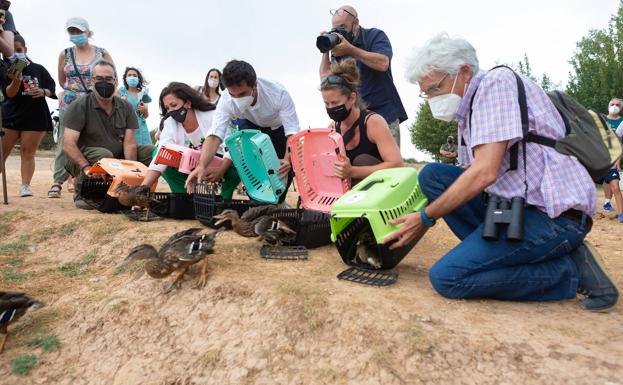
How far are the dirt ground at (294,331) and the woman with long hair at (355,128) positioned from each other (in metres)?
0.82

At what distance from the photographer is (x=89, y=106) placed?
20.4ft

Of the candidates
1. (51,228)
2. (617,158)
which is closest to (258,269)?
(617,158)

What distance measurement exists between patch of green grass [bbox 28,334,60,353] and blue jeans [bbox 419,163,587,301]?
2568mm

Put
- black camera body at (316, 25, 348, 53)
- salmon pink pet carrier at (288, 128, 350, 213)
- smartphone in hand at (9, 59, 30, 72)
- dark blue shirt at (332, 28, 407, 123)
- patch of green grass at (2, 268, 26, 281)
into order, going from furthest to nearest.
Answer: smartphone in hand at (9, 59, 30, 72) → dark blue shirt at (332, 28, 407, 123) → black camera body at (316, 25, 348, 53) → salmon pink pet carrier at (288, 128, 350, 213) → patch of green grass at (2, 268, 26, 281)

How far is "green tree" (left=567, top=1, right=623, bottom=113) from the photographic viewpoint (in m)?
23.2

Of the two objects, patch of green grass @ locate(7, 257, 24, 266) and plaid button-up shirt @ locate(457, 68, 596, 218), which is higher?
plaid button-up shirt @ locate(457, 68, 596, 218)

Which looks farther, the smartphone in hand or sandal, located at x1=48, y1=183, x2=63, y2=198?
sandal, located at x1=48, y1=183, x2=63, y2=198

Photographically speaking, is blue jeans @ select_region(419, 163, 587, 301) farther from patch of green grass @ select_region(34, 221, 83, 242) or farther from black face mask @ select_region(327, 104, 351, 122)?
patch of green grass @ select_region(34, 221, 83, 242)

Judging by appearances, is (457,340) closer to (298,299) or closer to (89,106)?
(298,299)

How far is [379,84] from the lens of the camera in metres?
5.06

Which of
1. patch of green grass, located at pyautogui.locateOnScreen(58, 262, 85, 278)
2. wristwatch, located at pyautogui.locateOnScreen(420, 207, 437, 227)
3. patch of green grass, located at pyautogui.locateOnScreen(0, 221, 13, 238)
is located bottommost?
patch of green grass, located at pyautogui.locateOnScreen(58, 262, 85, 278)

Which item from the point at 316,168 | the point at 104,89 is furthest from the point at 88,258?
the point at 104,89

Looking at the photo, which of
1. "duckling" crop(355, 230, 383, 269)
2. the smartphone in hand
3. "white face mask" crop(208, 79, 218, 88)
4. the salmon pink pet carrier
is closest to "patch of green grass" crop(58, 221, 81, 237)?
the smartphone in hand

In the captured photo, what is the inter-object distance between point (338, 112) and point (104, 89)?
349 centimetres
